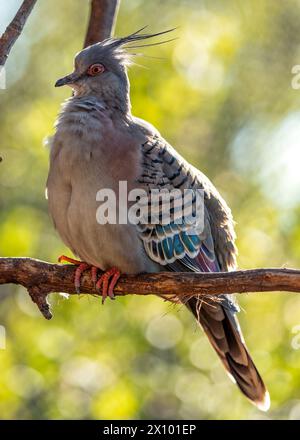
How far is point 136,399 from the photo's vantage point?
9.41 meters

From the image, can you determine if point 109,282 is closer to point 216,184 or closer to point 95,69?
point 95,69

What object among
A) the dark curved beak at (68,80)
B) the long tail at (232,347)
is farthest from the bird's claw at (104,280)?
the dark curved beak at (68,80)

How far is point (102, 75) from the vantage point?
6.46 meters

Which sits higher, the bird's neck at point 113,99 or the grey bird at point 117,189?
the bird's neck at point 113,99

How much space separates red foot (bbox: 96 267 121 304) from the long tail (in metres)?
0.72

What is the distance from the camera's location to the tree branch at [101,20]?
262 inches

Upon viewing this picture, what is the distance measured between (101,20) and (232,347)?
259 centimetres

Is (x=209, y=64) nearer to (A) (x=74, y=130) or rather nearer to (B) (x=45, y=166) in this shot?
(B) (x=45, y=166)

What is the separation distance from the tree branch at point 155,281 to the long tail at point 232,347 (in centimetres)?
64

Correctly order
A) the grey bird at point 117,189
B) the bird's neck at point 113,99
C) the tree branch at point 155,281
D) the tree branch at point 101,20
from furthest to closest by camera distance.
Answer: the tree branch at point 101,20, the bird's neck at point 113,99, the grey bird at point 117,189, the tree branch at point 155,281

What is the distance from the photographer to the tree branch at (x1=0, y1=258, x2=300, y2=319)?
194 inches

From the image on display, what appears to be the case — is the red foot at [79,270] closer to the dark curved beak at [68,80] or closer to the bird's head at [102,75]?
the bird's head at [102,75]

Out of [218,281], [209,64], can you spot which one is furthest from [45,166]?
[218,281]

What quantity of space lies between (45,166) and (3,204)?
0.69m
